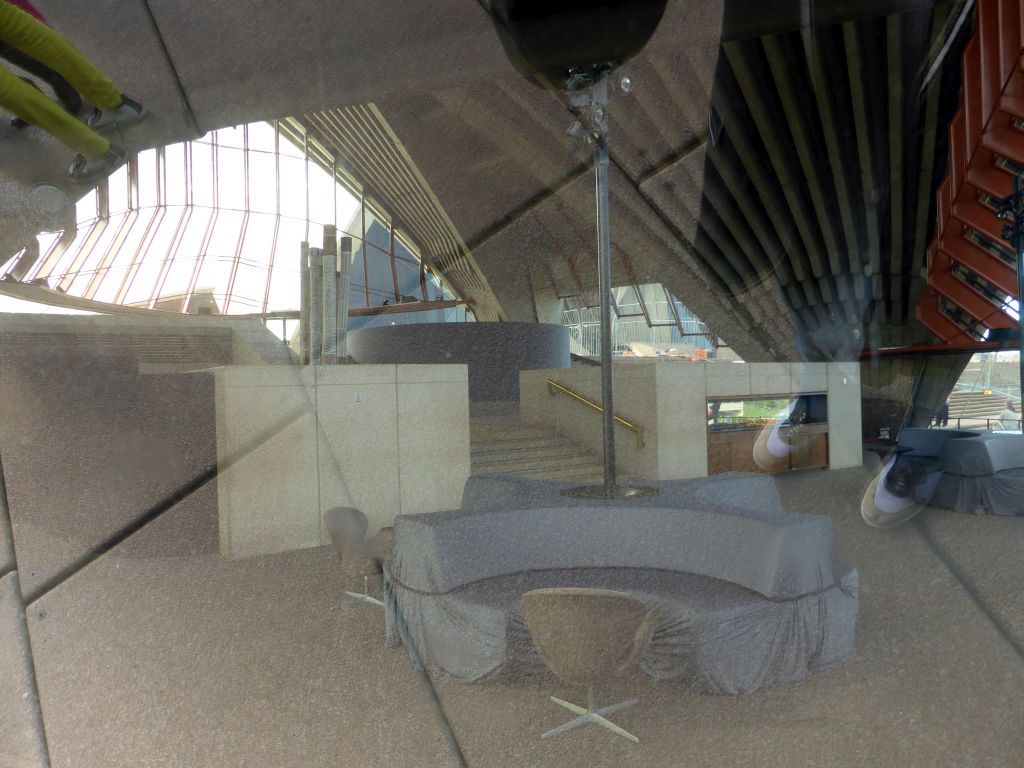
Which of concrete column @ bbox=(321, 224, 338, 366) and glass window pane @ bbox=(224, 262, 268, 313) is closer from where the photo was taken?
glass window pane @ bbox=(224, 262, 268, 313)

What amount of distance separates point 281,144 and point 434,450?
1.43 meters

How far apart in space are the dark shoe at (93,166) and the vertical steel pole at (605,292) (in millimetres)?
814

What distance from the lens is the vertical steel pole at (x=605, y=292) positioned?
3.87ft

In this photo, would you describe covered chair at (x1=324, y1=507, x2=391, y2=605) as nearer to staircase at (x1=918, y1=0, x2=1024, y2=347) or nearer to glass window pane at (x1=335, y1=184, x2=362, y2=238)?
glass window pane at (x1=335, y1=184, x2=362, y2=238)

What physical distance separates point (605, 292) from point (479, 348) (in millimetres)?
675

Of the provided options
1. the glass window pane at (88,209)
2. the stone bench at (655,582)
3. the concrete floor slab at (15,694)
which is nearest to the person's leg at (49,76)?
the glass window pane at (88,209)

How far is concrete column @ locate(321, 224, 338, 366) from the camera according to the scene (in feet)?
3.94

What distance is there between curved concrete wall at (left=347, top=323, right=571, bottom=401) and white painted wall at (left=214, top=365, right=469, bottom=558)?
6 cm

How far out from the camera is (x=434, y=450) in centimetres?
236

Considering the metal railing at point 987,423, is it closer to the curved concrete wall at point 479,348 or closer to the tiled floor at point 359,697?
the tiled floor at point 359,697

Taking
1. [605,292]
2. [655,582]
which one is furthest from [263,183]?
[655,582]

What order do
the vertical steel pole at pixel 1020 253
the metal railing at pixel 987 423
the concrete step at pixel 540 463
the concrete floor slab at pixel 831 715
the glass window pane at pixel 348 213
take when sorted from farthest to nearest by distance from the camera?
the concrete step at pixel 540 463 < the metal railing at pixel 987 423 < the vertical steel pole at pixel 1020 253 < the glass window pane at pixel 348 213 < the concrete floor slab at pixel 831 715

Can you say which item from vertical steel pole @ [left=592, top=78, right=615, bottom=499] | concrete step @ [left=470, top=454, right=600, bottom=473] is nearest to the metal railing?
vertical steel pole @ [left=592, top=78, right=615, bottom=499]

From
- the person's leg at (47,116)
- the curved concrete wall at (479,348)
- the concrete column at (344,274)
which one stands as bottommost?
the curved concrete wall at (479,348)
